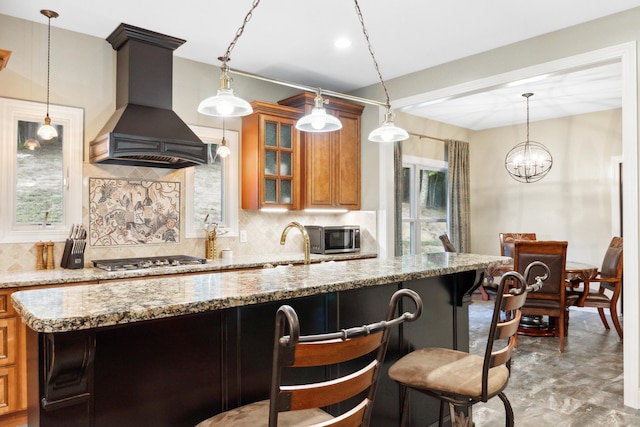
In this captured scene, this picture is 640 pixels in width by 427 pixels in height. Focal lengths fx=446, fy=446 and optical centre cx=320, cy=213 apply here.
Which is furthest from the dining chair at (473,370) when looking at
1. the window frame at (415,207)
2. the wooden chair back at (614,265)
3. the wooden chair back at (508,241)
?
the window frame at (415,207)

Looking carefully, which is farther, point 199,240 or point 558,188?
point 558,188

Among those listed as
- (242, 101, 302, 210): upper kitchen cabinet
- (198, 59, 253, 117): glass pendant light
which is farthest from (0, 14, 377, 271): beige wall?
(198, 59, 253, 117): glass pendant light

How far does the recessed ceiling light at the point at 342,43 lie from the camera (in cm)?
381

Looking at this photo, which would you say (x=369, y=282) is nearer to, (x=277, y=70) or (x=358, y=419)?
(x=358, y=419)

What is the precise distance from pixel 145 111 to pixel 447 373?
306cm

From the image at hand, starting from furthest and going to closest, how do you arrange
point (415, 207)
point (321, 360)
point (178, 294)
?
point (415, 207) → point (178, 294) → point (321, 360)

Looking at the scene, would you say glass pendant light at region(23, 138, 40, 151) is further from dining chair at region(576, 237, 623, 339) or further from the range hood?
dining chair at region(576, 237, 623, 339)

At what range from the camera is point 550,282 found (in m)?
4.41

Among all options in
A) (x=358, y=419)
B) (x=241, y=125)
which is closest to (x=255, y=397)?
(x=358, y=419)

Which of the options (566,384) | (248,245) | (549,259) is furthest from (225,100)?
(549,259)

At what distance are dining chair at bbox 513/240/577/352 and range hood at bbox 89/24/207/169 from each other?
10.8 feet

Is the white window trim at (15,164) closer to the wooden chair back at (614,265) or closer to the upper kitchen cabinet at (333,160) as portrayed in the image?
the upper kitchen cabinet at (333,160)

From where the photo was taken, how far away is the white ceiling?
10.5ft

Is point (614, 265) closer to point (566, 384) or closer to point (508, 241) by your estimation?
point (508, 241)
